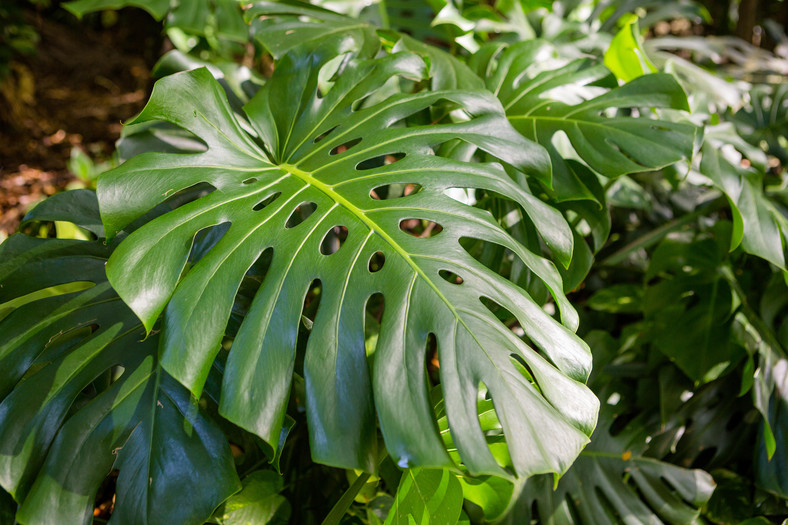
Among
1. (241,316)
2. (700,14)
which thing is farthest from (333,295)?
(700,14)

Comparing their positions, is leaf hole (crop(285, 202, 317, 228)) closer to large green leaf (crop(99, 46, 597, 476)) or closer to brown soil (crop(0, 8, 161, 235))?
large green leaf (crop(99, 46, 597, 476))

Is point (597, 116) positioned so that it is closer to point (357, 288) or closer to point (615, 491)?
point (357, 288)

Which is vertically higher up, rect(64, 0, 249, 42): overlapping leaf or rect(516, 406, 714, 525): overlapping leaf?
rect(64, 0, 249, 42): overlapping leaf

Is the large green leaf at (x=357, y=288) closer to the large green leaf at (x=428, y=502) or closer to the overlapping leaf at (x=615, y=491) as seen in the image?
the large green leaf at (x=428, y=502)

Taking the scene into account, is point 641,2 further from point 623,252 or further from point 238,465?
point 238,465

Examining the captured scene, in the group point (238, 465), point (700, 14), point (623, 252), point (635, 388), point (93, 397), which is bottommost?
point (635, 388)

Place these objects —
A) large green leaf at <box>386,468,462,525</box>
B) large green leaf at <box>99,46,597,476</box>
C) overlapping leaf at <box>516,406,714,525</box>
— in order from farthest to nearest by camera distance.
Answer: overlapping leaf at <box>516,406,714,525</box> → large green leaf at <box>386,468,462,525</box> → large green leaf at <box>99,46,597,476</box>

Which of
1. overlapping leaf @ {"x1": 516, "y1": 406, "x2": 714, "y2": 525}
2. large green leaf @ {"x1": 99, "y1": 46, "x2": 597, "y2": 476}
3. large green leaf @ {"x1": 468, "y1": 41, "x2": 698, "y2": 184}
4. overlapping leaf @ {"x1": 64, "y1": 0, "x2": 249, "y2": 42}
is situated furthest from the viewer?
overlapping leaf @ {"x1": 64, "y1": 0, "x2": 249, "y2": 42}

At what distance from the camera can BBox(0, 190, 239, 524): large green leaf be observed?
0.66 m

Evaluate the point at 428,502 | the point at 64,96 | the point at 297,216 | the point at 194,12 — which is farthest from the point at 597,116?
the point at 64,96

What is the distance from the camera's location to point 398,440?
0.55 metres

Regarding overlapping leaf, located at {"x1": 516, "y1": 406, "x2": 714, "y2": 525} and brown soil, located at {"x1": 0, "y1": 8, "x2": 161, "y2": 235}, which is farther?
brown soil, located at {"x1": 0, "y1": 8, "x2": 161, "y2": 235}

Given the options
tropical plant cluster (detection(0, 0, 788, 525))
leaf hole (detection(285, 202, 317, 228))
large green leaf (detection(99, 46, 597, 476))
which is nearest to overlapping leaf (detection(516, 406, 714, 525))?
tropical plant cluster (detection(0, 0, 788, 525))

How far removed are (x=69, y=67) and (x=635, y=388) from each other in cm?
460
